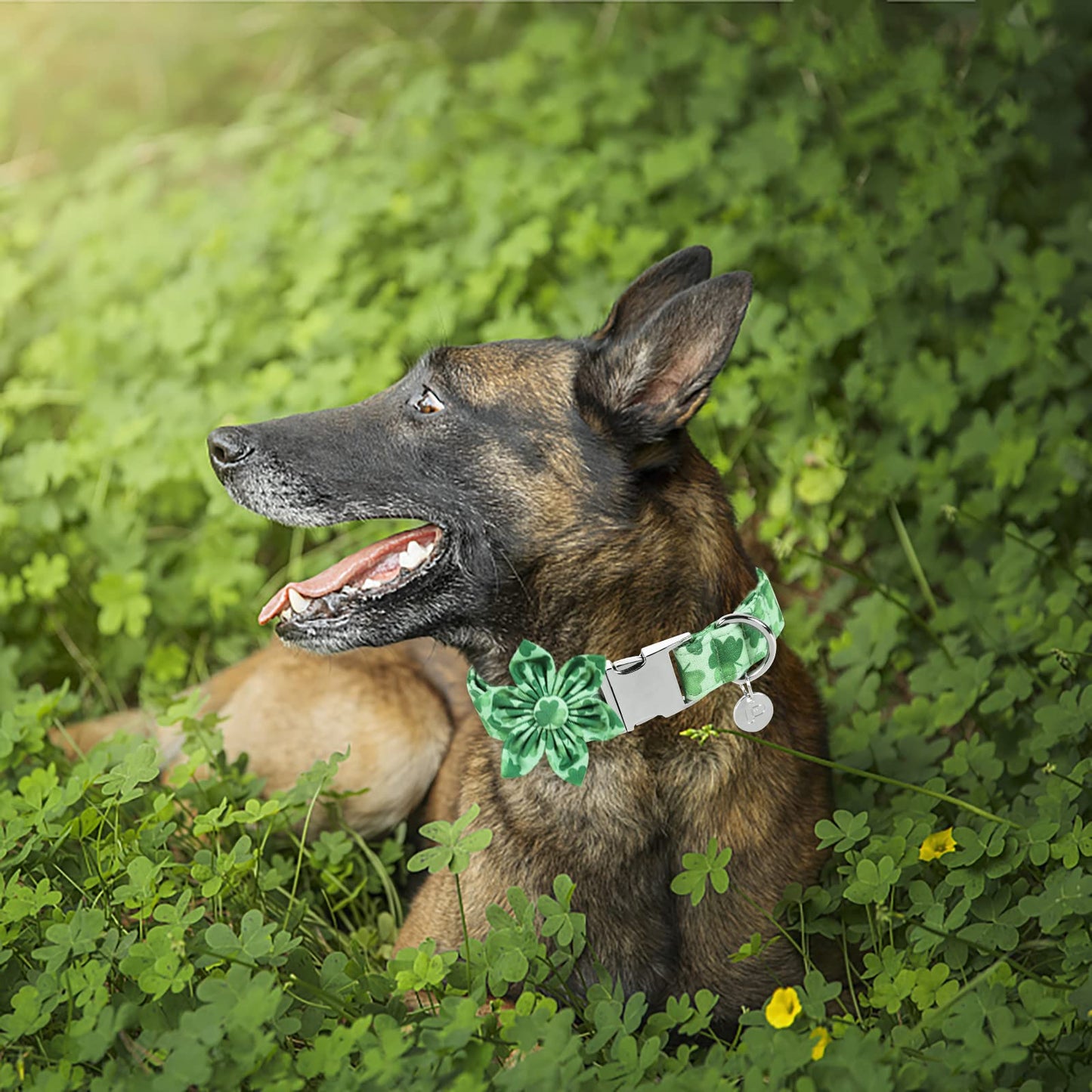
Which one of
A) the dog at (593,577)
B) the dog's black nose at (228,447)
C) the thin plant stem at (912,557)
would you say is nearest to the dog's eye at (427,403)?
the dog at (593,577)

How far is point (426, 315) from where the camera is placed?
4.97 meters

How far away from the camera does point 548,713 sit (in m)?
2.62

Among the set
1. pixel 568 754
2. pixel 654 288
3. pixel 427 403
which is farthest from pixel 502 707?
pixel 654 288

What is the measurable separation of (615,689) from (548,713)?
0.16m

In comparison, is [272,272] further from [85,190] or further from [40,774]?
[40,774]

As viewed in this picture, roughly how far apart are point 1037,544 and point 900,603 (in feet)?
1.60

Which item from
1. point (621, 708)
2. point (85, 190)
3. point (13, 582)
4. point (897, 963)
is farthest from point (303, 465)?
point (85, 190)

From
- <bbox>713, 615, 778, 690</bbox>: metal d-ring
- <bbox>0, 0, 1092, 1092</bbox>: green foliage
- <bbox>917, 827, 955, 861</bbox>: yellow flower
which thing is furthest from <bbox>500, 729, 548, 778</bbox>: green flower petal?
<bbox>917, 827, 955, 861</bbox>: yellow flower

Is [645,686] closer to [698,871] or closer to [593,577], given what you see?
[593,577]

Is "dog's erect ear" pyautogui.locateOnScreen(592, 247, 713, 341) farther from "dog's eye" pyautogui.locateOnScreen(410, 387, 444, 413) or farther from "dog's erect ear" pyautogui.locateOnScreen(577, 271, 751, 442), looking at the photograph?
"dog's eye" pyautogui.locateOnScreen(410, 387, 444, 413)

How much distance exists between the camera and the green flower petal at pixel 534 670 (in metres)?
2.65

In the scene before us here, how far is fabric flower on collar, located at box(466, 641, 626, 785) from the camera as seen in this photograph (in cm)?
259

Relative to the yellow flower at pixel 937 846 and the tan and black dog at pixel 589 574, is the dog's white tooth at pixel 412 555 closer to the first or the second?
the tan and black dog at pixel 589 574

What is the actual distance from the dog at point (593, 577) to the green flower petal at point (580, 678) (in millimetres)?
122
